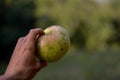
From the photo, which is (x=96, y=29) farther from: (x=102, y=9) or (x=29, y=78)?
(x=29, y=78)

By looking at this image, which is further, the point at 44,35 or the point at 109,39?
the point at 109,39

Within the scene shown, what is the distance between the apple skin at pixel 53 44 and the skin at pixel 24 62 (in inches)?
6.7

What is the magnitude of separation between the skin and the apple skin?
0.56ft

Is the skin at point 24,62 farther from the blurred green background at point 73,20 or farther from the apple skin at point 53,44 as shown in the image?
the blurred green background at point 73,20

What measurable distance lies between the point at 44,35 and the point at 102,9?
20.2 m

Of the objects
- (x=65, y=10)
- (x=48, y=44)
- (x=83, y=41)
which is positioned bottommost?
(x=83, y=41)

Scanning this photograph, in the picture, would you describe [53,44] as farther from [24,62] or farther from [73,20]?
[73,20]

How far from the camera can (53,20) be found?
886 inches

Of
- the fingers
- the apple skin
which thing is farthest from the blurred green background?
the fingers

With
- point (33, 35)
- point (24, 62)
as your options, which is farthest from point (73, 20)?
point (24, 62)

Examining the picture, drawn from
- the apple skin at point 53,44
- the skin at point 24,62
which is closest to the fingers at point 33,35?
the skin at point 24,62

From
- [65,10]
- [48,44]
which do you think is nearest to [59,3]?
[65,10]

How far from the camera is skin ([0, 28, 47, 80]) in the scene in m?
2.09

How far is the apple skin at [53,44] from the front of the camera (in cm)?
243
